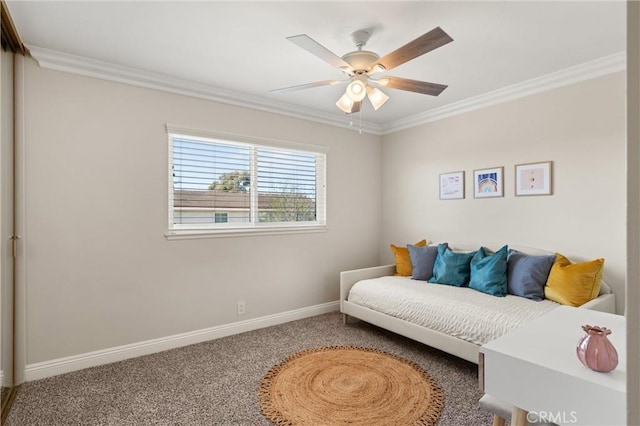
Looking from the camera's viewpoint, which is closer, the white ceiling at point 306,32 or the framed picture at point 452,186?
the white ceiling at point 306,32

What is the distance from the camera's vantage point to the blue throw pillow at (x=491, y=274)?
2986mm

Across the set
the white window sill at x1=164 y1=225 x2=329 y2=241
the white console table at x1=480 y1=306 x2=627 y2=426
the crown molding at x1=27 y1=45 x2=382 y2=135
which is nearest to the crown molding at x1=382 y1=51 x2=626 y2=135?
the crown molding at x1=27 y1=45 x2=382 y2=135

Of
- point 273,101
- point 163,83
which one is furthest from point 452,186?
point 163,83

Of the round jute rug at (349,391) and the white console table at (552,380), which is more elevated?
the white console table at (552,380)

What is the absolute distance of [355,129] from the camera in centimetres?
447

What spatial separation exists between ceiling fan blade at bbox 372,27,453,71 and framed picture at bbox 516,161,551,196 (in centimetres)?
196

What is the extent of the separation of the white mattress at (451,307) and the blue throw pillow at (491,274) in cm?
7

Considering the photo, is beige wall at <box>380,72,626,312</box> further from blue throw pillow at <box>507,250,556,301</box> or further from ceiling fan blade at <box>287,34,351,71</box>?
ceiling fan blade at <box>287,34,351,71</box>

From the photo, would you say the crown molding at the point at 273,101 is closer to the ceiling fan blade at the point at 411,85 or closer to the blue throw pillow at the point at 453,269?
the ceiling fan blade at the point at 411,85

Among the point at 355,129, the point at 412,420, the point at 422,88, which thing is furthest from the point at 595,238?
the point at 355,129

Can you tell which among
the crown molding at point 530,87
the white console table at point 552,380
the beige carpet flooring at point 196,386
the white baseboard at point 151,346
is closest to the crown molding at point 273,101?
the crown molding at point 530,87

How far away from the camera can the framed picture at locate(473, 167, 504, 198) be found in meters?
3.46

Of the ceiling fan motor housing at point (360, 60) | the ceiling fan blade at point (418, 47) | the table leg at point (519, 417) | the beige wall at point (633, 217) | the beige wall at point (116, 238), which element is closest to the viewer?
the beige wall at point (633, 217)

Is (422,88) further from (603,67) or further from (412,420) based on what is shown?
(412,420)
